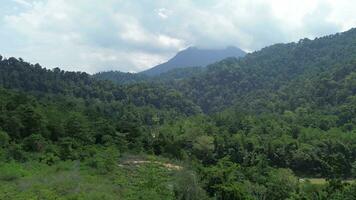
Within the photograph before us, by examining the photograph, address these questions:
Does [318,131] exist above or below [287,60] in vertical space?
below

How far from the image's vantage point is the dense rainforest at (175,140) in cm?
3638

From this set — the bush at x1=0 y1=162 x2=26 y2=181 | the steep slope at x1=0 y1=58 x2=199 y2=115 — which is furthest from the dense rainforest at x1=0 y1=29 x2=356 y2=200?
the steep slope at x1=0 y1=58 x2=199 y2=115

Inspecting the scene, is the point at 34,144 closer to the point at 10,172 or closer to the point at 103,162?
the point at 103,162

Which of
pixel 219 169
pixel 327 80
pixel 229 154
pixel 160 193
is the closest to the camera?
pixel 160 193

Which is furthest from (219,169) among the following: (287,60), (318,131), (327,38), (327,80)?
(327,38)

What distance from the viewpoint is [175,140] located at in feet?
238

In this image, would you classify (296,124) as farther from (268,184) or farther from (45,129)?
(45,129)

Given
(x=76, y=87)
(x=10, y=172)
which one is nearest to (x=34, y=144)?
(x=10, y=172)

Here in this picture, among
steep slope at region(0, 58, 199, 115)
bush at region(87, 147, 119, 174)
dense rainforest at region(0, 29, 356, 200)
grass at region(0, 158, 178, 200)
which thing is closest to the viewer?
grass at region(0, 158, 178, 200)

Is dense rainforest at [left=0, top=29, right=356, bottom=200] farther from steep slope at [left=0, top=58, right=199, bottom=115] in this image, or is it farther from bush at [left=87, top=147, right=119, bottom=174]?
steep slope at [left=0, top=58, right=199, bottom=115]

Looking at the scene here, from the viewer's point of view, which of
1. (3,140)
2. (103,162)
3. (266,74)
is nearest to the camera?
(103,162)

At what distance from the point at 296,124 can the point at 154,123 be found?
109ft

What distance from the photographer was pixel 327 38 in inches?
7726

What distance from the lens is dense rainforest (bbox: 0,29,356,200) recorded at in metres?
36.4
